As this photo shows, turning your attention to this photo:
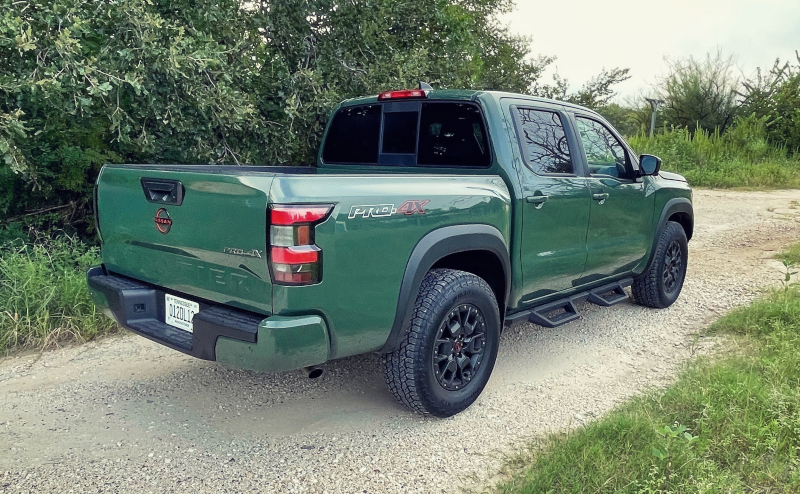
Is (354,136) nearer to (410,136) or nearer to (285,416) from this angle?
(410,136)

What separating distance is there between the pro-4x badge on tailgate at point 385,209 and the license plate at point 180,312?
3.00 ft

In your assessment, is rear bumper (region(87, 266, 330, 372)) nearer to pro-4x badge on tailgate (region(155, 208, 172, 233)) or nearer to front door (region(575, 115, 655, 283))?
pro-4x badge on tailgate (region(155, 208, 172, 233))

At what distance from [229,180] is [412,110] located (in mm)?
1694

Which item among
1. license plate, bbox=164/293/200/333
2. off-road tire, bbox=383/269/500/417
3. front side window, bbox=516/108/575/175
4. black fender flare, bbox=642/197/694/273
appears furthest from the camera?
black fender flare, bbox=642/197/694/273

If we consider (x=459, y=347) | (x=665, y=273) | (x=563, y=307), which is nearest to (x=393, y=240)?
(x=459, y=347)

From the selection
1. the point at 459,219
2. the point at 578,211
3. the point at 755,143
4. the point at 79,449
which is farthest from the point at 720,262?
the point at 755,143

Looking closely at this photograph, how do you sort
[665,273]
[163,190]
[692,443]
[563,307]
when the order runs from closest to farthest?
[692,443], [163,190], [563,307], [665,273]

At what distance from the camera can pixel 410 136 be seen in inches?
159

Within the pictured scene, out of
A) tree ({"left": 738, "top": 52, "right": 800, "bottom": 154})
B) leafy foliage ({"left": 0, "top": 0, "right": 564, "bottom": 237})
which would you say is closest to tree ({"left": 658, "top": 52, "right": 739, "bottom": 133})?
tree ({"left": 738, "top": 52, "right": 800, "bottom": 154})

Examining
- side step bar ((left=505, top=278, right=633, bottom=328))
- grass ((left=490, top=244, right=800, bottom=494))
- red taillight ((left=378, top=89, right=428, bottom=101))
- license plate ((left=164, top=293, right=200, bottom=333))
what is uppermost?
red taillight ((left=378, top=89, right=428, bottom=101))

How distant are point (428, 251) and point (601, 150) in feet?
7.36

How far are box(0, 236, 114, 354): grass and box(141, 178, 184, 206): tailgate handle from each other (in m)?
2.12

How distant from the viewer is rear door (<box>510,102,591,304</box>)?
375cm

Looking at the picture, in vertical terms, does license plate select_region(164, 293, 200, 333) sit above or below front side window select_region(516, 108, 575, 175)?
below
